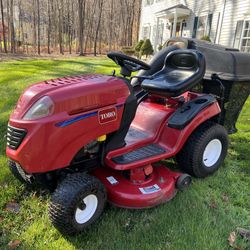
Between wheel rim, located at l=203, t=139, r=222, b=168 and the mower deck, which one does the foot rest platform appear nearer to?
the mower deck

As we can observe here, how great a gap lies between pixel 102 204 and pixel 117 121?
2.15 feet

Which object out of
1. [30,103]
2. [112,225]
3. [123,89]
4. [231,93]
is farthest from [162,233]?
[231,93]

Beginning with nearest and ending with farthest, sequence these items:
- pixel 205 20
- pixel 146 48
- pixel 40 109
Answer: pixel 40 109 → pixel 205 20 → pixel 146 48

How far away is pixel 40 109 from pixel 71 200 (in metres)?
0.65

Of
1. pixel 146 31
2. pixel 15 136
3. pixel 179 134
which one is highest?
pixel 146 31

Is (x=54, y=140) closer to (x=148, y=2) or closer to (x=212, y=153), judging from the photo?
(x=212, y=153)

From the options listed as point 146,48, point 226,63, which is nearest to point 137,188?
Answer: point 226,63

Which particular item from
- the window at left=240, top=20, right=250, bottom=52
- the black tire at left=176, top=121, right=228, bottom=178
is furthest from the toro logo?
the window at left=240, top=20, right=250, bottom=52

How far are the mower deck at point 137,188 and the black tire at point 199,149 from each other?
33cm

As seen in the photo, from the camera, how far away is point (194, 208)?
2.53 m

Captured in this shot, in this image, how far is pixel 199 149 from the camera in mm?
2877

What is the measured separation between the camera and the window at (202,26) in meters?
13.0

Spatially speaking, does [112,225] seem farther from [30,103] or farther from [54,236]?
[30,103]

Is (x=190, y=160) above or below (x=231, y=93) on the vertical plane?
below
